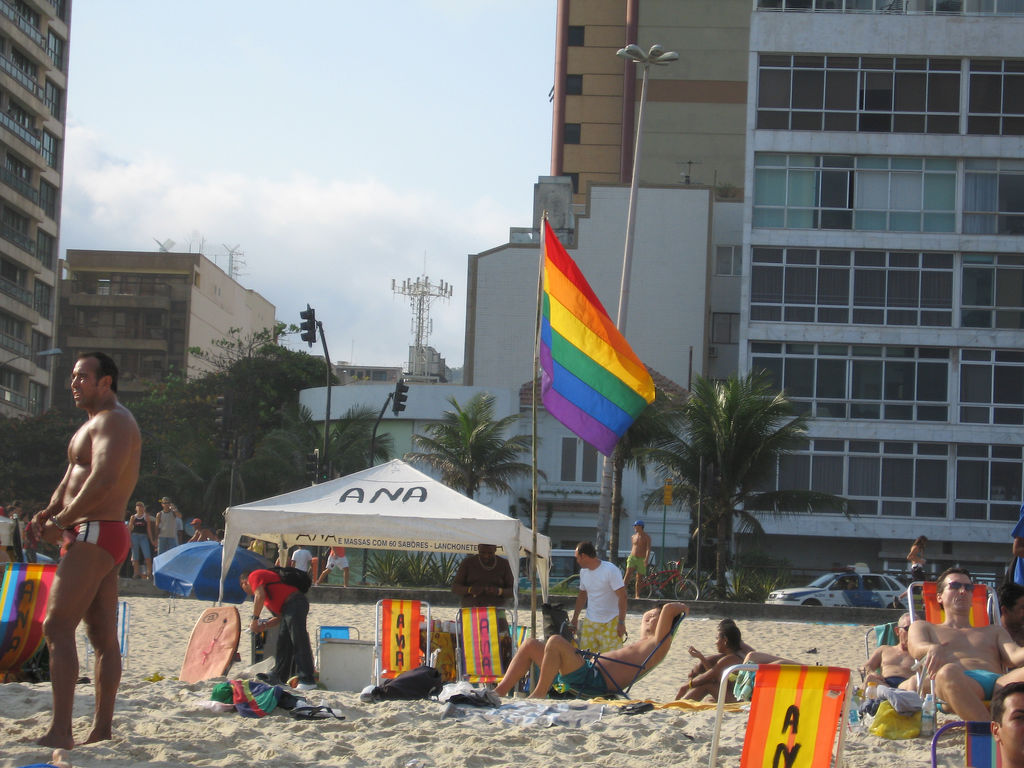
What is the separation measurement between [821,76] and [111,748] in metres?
35.5

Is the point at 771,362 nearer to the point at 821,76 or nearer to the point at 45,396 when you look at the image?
the point at 821,76

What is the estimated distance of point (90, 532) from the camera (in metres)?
5.48

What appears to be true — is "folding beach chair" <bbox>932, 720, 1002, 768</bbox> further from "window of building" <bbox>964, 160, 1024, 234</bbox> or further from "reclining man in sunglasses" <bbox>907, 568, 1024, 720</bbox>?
"window of building" <bbox>964, 160, 1024, 234</bbox>

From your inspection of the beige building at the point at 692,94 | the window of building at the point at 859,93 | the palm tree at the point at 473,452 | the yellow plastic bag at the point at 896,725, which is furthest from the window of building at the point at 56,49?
the yellow plastic bag at the point at 896,725

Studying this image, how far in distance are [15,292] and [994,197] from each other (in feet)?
137

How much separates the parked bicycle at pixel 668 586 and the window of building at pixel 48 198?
44.8 m

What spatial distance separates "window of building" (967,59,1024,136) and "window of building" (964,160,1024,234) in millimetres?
1076

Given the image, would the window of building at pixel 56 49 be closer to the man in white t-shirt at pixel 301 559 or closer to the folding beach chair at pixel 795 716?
the man in white t-shirt at pixel 301 559

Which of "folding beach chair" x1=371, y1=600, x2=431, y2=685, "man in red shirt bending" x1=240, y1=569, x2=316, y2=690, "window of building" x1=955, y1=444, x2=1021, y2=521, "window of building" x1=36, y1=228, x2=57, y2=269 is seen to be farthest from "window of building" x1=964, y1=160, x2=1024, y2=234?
"window of building" x1=36, y1=228, x2=57, y2=269

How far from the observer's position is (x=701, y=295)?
1849 inches

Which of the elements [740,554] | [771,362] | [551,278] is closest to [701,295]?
[771,362]

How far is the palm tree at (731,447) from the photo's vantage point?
2902 centimetres

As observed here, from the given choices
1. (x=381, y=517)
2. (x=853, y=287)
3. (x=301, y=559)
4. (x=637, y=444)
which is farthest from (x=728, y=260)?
(x=381, y=517)

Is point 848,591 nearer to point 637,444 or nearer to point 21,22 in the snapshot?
point 637,444
